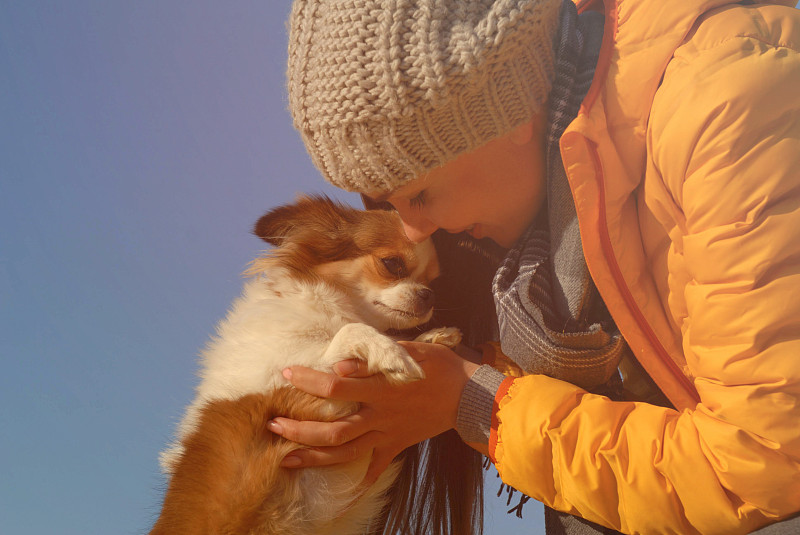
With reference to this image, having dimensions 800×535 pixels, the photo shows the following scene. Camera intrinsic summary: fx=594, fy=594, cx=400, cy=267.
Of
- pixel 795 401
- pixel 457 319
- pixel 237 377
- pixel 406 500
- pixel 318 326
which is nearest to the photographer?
pixel 795 401

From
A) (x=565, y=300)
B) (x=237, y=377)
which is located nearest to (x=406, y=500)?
(x=237, y=377)

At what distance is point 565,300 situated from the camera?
1754 mm

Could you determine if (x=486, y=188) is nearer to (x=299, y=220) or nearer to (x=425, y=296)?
(x=425, y=296)

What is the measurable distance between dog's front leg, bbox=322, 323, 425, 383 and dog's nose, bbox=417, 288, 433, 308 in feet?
1.24

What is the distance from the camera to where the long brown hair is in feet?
7.59

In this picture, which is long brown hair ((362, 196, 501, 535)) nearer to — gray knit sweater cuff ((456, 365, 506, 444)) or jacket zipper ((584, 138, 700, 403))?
gray knit sweater cuff ((456, 365, 506, 444))

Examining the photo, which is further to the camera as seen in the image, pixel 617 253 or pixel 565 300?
pixel 565 300

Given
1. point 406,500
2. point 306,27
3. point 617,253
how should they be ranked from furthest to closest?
point 406,500
point 306,27
point 617,253

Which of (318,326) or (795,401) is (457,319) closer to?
(318,326)

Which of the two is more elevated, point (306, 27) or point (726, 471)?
point (306, 27)

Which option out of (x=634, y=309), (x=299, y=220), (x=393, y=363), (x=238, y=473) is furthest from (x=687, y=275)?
(x=299, y=220)

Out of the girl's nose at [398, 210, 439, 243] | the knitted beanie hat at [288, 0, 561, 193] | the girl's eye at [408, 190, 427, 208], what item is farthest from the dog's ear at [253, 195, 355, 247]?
the knitted beanie hat at [288, 0, 561, 193]

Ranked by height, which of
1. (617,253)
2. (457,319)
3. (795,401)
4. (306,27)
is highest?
(306,27)

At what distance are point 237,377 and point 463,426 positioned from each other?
0.73m
